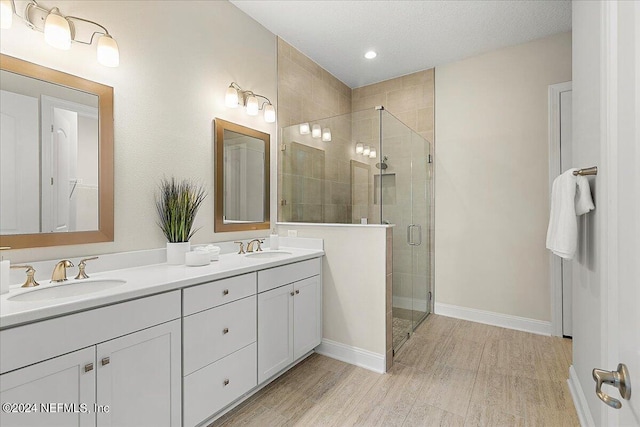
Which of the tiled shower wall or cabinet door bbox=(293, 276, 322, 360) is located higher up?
the tiled shower wall

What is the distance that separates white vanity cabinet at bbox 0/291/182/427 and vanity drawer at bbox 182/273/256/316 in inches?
2.7

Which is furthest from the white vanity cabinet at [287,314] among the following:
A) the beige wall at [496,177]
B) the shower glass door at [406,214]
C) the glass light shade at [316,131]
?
the beige wall at [496,177]

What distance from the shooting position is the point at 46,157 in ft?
5.02

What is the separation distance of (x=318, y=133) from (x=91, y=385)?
2430 mm

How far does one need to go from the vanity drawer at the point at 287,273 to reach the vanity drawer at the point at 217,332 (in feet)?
0.41

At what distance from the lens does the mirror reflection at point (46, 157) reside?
4.67 feet

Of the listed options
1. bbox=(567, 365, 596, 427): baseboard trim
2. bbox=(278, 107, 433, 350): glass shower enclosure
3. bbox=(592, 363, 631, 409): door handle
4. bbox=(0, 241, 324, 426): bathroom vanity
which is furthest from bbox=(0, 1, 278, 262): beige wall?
bbox=(567, 365, 596, 427): baseboard trim

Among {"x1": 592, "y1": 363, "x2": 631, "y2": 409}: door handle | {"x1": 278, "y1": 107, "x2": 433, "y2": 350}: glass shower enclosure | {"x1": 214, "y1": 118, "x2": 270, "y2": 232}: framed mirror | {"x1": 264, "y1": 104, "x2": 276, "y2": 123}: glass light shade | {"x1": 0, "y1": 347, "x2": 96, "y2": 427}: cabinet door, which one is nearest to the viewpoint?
{"x1": 592, "y1": 363, "x2": 631, "y2": 409}: door handle

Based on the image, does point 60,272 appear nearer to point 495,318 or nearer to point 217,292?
point 217,292

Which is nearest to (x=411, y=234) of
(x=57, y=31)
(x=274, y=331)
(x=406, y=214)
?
(x=406, y=214)

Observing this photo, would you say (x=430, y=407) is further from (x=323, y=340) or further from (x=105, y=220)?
(x=105, y=220)

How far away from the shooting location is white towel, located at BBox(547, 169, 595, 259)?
1518 millimetres

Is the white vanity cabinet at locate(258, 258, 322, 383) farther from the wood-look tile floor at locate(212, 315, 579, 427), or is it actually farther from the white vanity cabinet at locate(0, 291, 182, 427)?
the white vanity cabinet at locate(0, 291, 182, 427)

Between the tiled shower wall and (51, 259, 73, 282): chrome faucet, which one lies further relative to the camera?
the tiled shower wall
